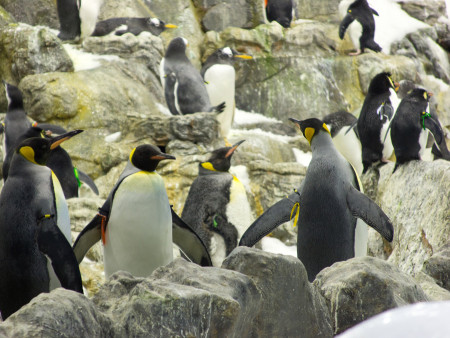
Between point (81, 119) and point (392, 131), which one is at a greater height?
point (392, 131)

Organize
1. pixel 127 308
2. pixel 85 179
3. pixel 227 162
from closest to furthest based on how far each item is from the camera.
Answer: pixel 127 308
pixel 227 162
pixel 85 179

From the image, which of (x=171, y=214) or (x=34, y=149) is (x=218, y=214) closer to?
(x=171, y=214)

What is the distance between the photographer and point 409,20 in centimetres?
1636

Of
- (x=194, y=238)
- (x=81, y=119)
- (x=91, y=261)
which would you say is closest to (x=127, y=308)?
(x=194, y=238)

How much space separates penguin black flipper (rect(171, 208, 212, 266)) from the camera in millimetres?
4703

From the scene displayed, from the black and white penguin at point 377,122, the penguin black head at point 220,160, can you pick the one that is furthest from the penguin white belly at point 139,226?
the black and white penguin at point 377,122

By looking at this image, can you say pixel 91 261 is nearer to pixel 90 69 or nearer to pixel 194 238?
pixel 194 238

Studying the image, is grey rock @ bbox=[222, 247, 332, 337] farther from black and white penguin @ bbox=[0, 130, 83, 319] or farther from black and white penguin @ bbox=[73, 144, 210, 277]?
black and white penguin @ bbox=[73, 144, 210, 277]

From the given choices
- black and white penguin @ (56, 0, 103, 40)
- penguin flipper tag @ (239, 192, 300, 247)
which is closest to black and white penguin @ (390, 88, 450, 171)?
penguin flipper tag @ (239, 192, 300, 247)

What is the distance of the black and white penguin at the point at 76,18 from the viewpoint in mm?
12430

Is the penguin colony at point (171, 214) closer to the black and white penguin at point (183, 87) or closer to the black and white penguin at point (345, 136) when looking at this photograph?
the black and white penguin at point (345, 136)

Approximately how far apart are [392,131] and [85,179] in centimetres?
347

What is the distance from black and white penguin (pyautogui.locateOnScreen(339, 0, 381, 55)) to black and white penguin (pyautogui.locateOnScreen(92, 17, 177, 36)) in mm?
3843

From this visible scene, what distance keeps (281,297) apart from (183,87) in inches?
311
